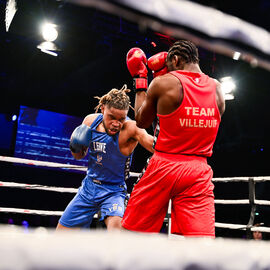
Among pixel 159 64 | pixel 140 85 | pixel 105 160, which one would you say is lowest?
pixel 105 160

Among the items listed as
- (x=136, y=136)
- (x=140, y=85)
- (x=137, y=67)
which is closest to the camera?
(x=140, y=85)

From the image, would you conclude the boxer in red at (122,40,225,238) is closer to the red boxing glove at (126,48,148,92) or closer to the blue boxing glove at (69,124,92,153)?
the red boxing glove at (126,48,148,92)

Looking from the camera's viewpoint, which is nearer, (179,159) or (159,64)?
(179,159)

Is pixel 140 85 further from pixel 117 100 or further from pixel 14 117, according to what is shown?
pixel 14 117

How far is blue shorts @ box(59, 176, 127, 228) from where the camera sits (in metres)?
2.28

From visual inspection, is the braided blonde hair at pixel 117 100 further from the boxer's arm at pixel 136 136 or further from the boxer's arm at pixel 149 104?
the boxer's arm at pixel 149 104

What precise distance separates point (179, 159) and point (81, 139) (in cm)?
93

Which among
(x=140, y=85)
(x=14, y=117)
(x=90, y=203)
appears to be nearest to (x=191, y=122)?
(x=140, y=85)

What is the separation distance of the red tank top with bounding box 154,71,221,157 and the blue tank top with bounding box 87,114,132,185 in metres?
0.78

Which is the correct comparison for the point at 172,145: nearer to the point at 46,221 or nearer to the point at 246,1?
the point at 246,1

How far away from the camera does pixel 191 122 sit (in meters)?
1.56

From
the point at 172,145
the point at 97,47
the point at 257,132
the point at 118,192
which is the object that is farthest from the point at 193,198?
the point at 257,132

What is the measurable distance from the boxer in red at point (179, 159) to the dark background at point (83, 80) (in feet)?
8.72

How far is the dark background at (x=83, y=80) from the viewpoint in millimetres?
4855
